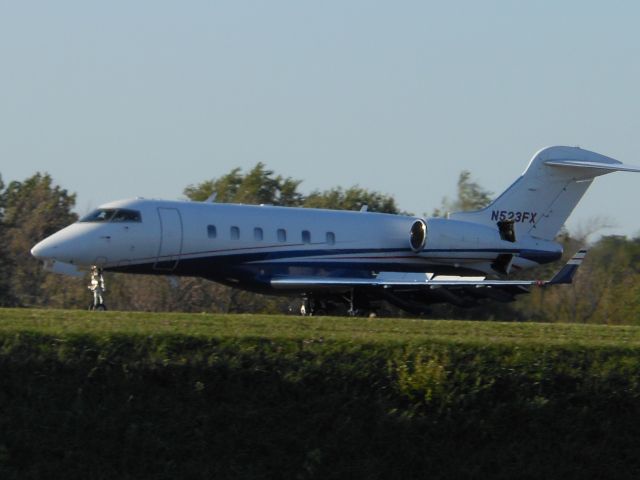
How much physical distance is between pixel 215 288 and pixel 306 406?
85.3ft

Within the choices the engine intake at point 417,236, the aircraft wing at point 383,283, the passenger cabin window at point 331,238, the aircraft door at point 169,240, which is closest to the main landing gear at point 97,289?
the aircraft door at point 169,240

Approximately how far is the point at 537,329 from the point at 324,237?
45.9ft

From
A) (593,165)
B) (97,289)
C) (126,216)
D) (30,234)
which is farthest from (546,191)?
(30,234)

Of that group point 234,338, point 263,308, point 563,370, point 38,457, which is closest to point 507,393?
point 563,370

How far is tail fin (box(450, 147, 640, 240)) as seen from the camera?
1192 inches

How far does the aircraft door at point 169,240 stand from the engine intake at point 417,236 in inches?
229

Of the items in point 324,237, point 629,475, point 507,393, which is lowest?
point 629,475

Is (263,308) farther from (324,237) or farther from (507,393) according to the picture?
(507,393)

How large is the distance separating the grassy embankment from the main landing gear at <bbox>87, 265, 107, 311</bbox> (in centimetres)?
1188

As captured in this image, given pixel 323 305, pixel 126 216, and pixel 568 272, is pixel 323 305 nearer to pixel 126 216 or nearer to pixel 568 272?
pixel 126 216

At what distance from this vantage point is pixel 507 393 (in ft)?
35.9

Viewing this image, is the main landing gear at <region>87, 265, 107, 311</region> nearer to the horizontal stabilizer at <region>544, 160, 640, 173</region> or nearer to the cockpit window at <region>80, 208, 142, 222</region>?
the cockpit window at <region>80, 208, 142, 222</region>

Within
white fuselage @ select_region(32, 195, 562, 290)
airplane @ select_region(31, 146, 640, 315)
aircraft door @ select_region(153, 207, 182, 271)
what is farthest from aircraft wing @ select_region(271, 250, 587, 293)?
aircraft door @ select_region(153, 207, 182, 271)

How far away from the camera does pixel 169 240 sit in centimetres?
2498
